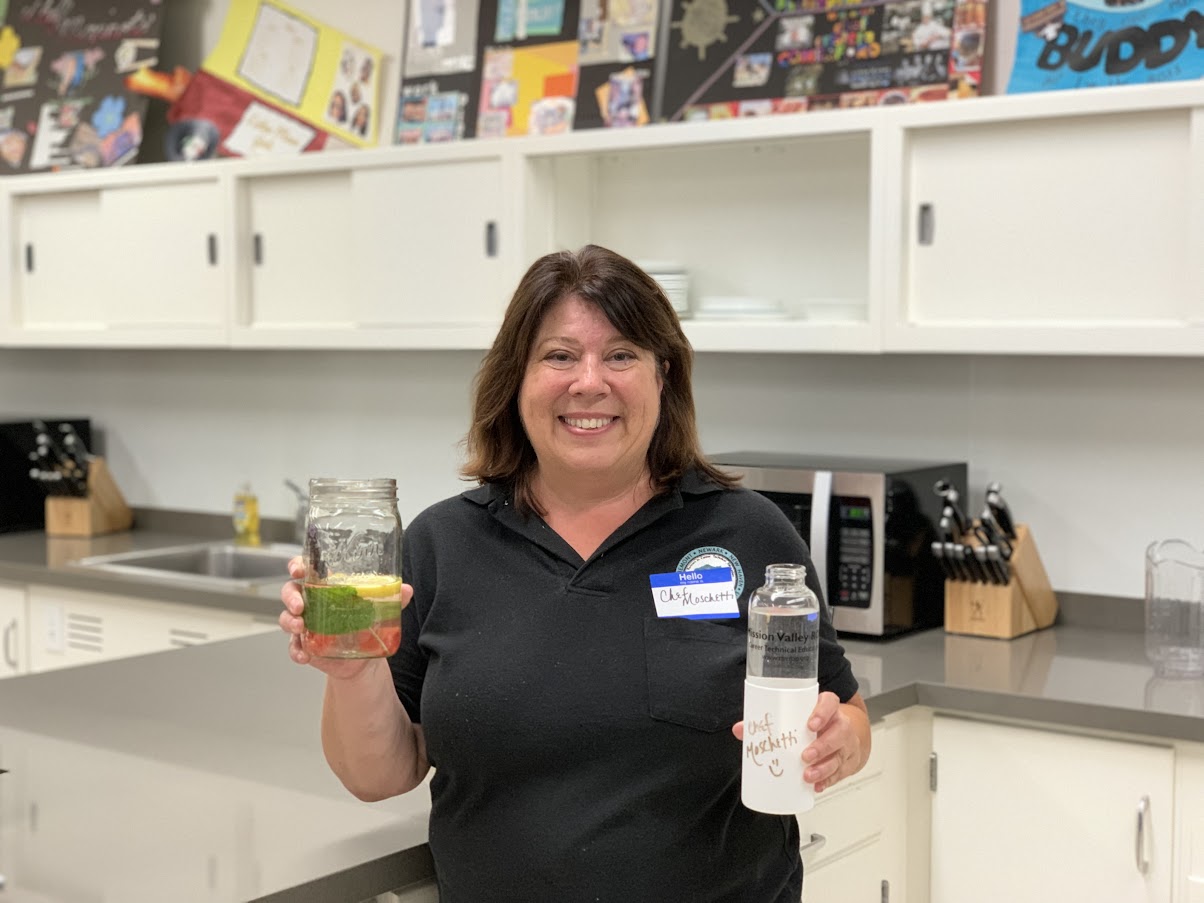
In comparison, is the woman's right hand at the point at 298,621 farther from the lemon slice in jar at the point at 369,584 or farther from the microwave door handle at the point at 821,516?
the microwave door handle at the point at 821,516

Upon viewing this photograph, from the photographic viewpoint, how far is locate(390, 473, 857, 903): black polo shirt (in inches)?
61.4

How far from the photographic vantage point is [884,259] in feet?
9.62

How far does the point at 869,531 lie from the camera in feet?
9.56

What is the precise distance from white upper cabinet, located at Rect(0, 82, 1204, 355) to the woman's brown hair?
1264mm

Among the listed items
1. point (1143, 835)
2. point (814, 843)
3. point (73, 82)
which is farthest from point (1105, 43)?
point (73, 82)

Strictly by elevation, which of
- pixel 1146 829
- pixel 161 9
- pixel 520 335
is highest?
pixel 161 9

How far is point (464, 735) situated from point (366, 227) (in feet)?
7.57

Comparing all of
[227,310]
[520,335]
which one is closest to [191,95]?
[227,310]

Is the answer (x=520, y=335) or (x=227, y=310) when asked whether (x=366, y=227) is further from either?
(x=520, y=335)

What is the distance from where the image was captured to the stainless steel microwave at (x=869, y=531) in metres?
2.91

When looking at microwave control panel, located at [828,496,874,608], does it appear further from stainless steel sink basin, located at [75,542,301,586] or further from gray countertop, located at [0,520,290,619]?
stainless steel sink basin, located at [75,542,301,586]

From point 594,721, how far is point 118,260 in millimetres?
3062

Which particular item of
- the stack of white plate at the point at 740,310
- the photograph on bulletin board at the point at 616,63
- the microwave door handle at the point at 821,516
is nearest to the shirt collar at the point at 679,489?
the microwave door handle at the point at 821,516

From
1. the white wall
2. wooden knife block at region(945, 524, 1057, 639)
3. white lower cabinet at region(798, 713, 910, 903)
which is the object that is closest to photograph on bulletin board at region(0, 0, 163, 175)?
the white wall
